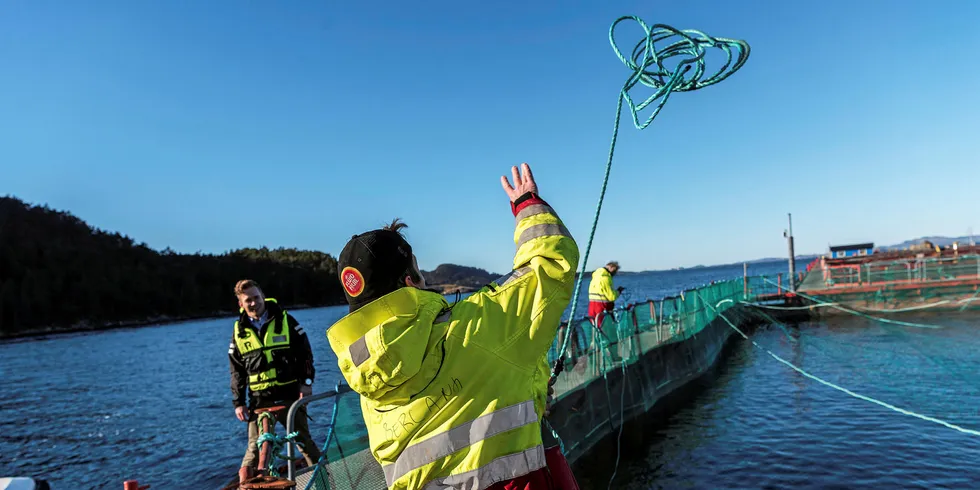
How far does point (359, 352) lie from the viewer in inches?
76.5

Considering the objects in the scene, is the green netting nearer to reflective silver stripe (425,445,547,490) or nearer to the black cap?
reflective silver stripe (425,445,547,490)

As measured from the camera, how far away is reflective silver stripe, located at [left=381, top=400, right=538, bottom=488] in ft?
6.43

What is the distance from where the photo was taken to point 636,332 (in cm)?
1355

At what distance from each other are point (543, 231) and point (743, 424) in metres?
12.1

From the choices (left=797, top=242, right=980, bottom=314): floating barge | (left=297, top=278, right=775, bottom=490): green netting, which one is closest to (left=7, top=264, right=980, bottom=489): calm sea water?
(left=297, top=278, right=775, bottom=490): green netting

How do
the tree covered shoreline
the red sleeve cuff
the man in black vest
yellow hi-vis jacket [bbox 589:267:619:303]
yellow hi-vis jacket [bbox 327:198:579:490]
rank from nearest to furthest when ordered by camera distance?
yellow hi-vis jacket [bbox 327:198:579:490]
the red sleeve cuff
the man in black vest
yellow hi-vis jacket [bbox 589:267:619:303]
the tree covered shoreline

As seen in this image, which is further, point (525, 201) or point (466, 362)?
point (525, 201)

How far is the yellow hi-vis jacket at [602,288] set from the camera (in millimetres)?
13258

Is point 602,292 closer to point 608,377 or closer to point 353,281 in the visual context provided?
point 608,377

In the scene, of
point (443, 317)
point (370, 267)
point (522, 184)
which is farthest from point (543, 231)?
point (370, 267)

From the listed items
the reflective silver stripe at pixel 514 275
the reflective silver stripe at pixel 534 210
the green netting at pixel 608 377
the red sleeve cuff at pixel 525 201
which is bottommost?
the green netting at pixel 608 377

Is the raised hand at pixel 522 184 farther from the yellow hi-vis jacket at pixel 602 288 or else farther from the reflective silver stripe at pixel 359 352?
the yellow hi-vis jacket at pixel 602 288

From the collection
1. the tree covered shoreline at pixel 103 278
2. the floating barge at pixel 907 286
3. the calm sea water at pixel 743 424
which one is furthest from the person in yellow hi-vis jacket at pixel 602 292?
the tree covered shoreline at pixel 103 278

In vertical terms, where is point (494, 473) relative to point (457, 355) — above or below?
below
